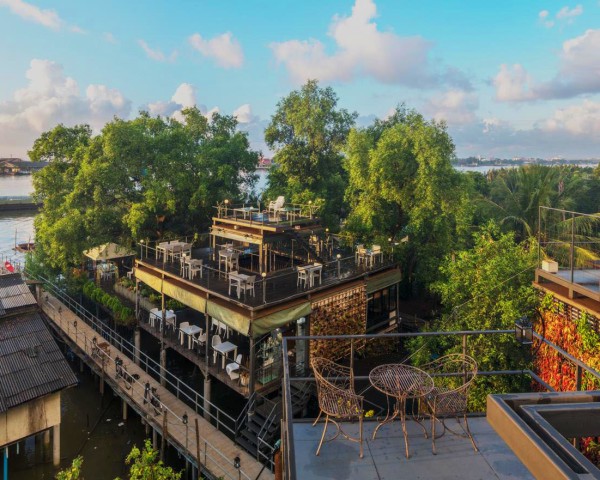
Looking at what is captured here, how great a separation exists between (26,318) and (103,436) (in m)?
5.30

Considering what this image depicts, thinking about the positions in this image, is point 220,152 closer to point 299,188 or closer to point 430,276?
point 299,188

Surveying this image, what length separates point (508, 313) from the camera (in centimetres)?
1127

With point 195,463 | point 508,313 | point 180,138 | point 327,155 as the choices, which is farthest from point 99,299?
point 508,313

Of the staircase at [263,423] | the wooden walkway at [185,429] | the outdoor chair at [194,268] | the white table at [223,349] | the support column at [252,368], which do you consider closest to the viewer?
the wooden walkway at [185,429]

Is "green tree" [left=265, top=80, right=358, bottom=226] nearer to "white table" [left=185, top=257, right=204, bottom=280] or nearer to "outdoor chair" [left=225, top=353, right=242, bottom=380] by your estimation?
"white table" [left=185, top=257, right=204, bottom=280]

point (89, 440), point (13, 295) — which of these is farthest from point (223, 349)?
point (13, 295)

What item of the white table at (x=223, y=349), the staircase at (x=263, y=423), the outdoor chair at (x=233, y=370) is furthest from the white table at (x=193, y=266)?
the staircase at (x=263, y=423)

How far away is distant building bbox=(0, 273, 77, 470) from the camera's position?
13352 millimetres

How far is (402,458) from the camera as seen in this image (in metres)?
4.30

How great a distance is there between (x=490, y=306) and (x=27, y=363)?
14901 millimetres

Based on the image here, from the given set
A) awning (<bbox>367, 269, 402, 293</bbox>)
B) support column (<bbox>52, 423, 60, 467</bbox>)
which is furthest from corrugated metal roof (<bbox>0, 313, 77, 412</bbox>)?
awning (<bbox>367, 269, 402, 293</bbox>)

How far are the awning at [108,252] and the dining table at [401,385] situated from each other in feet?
70.4

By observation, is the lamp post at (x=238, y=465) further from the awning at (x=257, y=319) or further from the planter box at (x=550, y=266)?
the planter box at (x=550, y=266)

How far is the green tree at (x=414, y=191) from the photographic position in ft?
66.2
